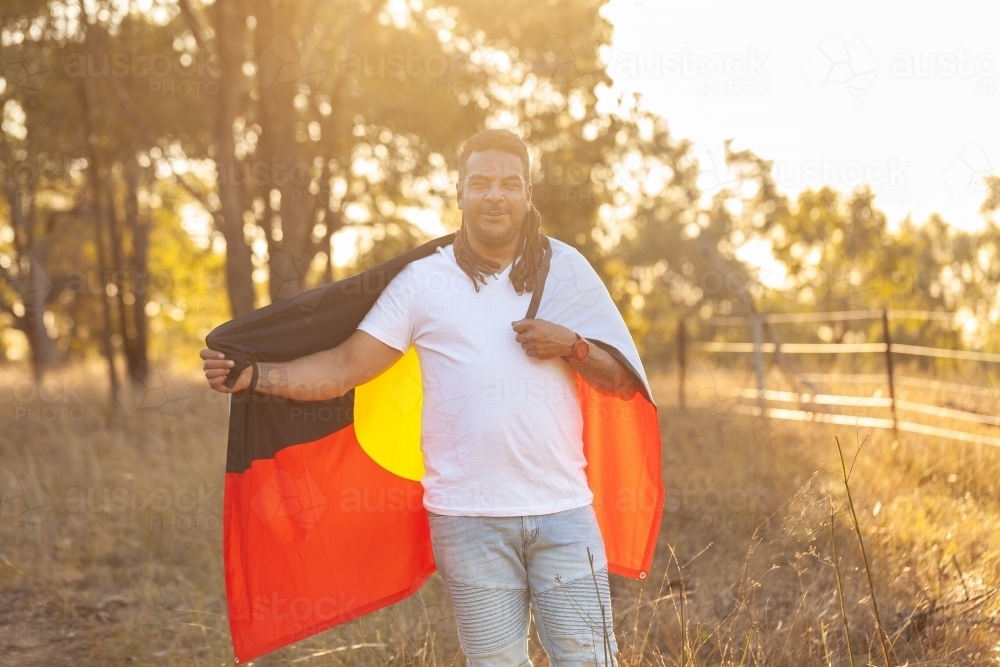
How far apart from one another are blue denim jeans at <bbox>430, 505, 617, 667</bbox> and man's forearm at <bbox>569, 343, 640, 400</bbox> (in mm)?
456

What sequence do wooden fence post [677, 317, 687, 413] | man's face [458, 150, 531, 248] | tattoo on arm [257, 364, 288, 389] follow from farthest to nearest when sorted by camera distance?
wooden fence post [677, 317, 687, 413]
tattoo on arm [257, 364, 288, 389]
man's face [458, 150, 531, 248]

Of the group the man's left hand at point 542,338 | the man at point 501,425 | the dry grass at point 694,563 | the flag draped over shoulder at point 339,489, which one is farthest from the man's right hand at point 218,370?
the dry grass at point 694,563

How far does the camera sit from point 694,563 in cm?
632

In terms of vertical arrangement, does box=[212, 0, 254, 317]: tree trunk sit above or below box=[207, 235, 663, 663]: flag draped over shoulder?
above

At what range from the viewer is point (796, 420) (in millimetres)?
11062

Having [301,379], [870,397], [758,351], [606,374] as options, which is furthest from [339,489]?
[758,351]

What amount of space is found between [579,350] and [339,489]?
131 centimetres

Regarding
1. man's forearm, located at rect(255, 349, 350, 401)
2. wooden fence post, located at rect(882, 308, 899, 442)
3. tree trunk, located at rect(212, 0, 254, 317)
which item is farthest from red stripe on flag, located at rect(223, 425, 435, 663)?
tree trunk, located at rect(212, 0, 254, 317)

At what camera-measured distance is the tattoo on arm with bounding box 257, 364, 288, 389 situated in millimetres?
3643

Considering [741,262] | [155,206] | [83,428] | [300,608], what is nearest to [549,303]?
[300,608]

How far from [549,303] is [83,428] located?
39.8ft

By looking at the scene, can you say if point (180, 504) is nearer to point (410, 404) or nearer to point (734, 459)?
point (734, 459)

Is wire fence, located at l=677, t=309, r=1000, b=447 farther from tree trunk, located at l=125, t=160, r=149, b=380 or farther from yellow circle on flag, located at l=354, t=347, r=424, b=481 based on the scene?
tree trunk, located at l=125, t=160, r=149, b=380

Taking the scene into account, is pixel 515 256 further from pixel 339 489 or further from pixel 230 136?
pixel 230 136
